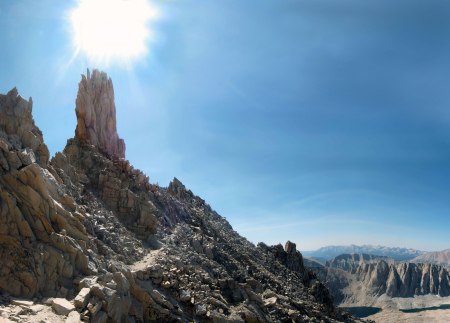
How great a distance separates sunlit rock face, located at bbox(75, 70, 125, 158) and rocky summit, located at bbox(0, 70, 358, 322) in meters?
0.16

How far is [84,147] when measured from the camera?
47688mm

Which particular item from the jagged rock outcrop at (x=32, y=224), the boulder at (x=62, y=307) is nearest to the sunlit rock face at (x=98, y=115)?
the jagged rock outcrop at (x=32, y=224)

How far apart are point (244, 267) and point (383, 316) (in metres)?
172

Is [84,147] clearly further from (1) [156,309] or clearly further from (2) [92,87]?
(1) [156,309]

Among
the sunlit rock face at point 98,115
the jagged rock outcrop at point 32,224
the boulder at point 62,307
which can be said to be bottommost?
the boulder at point 62,307

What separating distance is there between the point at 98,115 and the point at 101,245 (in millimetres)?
26551

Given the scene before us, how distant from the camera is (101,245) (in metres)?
30.9

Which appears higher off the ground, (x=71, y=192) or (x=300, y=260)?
(x=71, y=192)

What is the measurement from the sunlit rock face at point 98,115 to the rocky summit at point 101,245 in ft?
0.52

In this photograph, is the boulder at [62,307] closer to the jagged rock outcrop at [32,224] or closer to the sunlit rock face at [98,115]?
the jagged rock outcrop at [32,224]

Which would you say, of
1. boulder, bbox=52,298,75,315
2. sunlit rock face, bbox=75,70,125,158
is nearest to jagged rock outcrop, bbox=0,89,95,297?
boulder, bbox=52,298,75,315

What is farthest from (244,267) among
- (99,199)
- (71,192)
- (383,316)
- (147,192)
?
(383,316)

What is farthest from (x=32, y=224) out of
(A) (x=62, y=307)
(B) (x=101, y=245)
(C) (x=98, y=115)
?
(C) (x=98, y=115)

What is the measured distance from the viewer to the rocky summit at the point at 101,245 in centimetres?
2267
